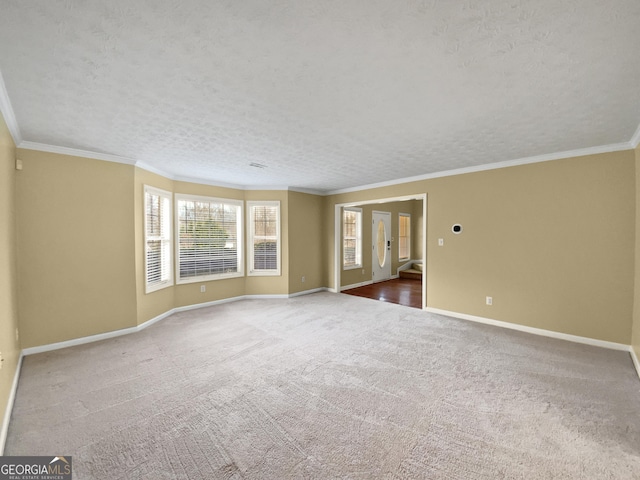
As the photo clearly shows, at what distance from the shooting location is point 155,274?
442cm

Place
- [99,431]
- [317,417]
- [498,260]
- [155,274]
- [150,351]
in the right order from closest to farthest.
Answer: [99,431] < [317,417] < [150,351] < [498,260] < [155,274]

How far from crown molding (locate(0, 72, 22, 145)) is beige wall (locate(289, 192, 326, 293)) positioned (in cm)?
402

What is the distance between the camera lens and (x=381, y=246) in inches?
321

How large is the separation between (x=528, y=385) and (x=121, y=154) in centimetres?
539

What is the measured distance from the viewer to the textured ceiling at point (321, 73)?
4.28 ft

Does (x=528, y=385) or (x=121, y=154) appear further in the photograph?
(x=121, y=154)

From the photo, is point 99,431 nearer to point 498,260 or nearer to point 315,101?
point 315,101

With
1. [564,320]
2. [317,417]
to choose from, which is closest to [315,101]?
Answer: [317,417]

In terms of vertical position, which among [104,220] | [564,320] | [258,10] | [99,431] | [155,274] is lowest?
[99,431]

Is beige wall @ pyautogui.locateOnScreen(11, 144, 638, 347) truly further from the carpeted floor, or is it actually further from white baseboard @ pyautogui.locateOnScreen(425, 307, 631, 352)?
the carpeted floor

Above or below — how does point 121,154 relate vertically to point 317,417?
above

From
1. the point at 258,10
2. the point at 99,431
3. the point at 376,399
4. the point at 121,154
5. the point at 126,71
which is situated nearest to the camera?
the point at 258,10

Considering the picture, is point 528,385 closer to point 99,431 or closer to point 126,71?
point 99,431

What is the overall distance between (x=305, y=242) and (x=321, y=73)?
4.68m
